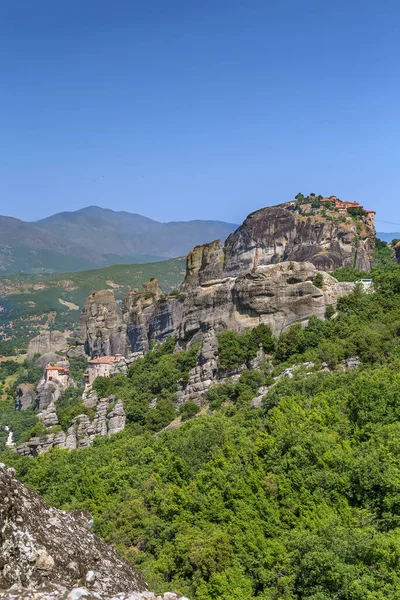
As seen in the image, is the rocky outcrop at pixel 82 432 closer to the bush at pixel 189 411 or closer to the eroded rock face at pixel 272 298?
the bush at pixel 189 411

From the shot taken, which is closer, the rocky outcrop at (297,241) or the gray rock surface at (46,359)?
the rocky outcrop at (297,241)

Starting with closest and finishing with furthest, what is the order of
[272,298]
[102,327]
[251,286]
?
[272,298] < [251,286] < [102,327]

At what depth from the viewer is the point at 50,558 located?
Answer: 20.1 feet

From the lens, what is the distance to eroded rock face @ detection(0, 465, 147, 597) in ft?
19.5

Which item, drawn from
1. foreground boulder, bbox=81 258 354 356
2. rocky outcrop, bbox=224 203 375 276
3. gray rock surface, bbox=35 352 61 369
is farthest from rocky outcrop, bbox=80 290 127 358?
foreground boulder, bbox=81 258 354 356

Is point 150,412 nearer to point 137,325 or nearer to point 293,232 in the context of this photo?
point 137,325

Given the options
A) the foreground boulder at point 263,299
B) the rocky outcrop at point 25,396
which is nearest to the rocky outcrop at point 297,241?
the foreground boulder at point 263,299

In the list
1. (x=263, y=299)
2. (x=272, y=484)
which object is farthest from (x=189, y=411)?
(x=272, y=484)

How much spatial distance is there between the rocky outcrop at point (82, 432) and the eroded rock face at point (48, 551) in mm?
36816

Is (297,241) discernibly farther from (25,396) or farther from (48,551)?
(48,551)

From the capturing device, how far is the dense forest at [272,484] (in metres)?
14.6

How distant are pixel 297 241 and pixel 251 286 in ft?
107

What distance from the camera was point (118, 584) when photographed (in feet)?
21.1

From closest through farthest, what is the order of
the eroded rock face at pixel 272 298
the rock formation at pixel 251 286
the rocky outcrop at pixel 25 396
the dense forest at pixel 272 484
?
1. the dense forest at pixel 272 484
2. the eroded rock face at pixel 272 298
3. the rock formation at pixel 251 286
4. the rocky outcrop at pixel 25 396
